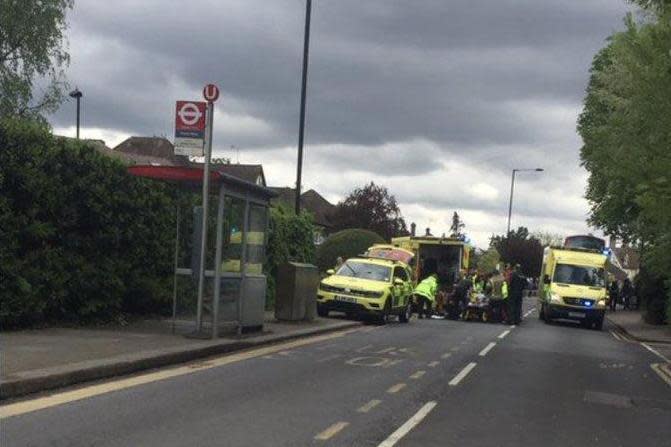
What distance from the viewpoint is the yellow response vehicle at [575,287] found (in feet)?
97.8

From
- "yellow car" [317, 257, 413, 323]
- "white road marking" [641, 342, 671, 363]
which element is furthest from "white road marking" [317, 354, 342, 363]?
"yellow car" [317, 257, 413, 323]

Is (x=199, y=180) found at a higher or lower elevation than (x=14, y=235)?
higher

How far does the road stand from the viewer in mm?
7496

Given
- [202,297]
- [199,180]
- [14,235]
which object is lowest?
[202,297]

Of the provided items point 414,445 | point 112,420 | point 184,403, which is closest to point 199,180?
point 184,403

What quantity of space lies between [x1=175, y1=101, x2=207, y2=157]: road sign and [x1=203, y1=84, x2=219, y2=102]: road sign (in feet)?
0.58

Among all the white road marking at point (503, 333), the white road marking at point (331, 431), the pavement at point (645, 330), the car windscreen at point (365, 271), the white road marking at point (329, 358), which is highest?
the car windscreen at point (365, 271)

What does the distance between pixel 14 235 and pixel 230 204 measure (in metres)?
3.74

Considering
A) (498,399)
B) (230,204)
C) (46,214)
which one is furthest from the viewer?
(230,204)

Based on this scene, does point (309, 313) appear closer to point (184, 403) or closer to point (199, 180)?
point (199, 180)

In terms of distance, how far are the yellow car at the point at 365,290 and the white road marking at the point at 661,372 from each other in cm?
829

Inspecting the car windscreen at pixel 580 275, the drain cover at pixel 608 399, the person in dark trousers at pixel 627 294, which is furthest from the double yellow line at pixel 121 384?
the person in dark trousers at pixel 627 294

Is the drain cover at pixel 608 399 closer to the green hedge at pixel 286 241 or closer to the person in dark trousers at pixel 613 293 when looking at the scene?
the green hedge at pixel 286 241

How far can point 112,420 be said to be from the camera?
776 centimetres
